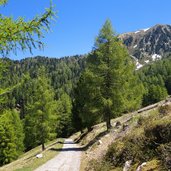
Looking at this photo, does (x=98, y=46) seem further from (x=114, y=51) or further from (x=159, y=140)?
(x=159, y=140)

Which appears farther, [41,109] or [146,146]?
[41,109]

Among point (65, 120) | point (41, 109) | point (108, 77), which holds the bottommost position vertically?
point (65, 120)

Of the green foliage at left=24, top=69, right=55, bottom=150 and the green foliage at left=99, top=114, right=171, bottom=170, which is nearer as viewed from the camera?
the green foliage at left=99, top=114, right=171, bottom=170

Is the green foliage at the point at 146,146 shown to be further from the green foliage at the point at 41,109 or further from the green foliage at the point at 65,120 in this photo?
the green foliage at the point at 65,120

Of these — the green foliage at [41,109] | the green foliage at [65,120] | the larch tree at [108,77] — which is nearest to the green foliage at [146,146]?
the larch tree at [108,77]

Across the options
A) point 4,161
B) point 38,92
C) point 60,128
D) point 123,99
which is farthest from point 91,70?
point 60,128

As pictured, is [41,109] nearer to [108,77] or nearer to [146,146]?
[108,77]

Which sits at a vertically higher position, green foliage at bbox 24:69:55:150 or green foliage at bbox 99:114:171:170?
green foliage at bbox 24:69:55:150

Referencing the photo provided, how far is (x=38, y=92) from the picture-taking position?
3822cm

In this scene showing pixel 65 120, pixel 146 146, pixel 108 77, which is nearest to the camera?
pixel 146 146

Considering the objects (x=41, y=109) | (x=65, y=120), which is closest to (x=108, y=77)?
(x=41, y=109)

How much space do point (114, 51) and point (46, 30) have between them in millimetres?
21522

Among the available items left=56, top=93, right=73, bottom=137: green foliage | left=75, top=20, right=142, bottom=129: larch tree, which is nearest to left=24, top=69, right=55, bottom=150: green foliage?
left=75, top=20, right=142, bottom=129: larch tree

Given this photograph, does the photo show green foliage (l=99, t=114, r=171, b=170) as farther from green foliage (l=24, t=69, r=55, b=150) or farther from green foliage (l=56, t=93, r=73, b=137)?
green foliage (l=56, t=93, r=73, b=137)
